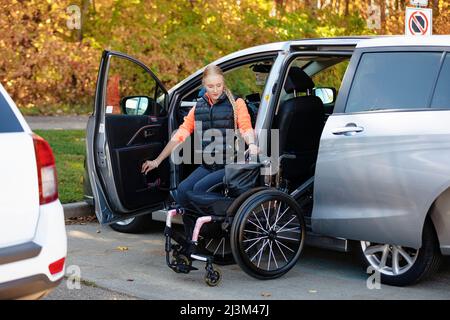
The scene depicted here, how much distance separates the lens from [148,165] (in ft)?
23.1

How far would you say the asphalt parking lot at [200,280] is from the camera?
19.3 feet

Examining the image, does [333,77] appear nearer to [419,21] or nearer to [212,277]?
[419,21]

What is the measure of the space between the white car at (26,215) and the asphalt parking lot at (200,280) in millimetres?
1254

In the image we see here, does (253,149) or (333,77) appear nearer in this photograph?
(253,149)

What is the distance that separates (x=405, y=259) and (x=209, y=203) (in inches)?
56.3

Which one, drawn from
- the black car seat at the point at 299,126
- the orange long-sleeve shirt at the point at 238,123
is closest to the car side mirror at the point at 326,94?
the black car seat at the point at 299,126

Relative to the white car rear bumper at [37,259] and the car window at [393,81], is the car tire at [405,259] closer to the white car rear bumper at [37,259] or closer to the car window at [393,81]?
the car window at [393,81]

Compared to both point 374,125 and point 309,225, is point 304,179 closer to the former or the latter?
point 309,225

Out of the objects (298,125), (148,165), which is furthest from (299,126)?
(148,165)

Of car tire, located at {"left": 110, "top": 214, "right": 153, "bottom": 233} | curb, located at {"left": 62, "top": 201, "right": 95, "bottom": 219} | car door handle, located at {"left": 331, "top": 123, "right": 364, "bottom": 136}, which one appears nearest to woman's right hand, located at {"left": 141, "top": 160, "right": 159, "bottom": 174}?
car tire, located at {"left": 110, "top": 214, "right": 153, "bottom": 233}

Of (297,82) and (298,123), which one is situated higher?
(297,82)

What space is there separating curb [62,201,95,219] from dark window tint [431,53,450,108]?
4.07m

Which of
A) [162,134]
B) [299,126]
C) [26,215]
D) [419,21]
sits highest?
[419,21]
